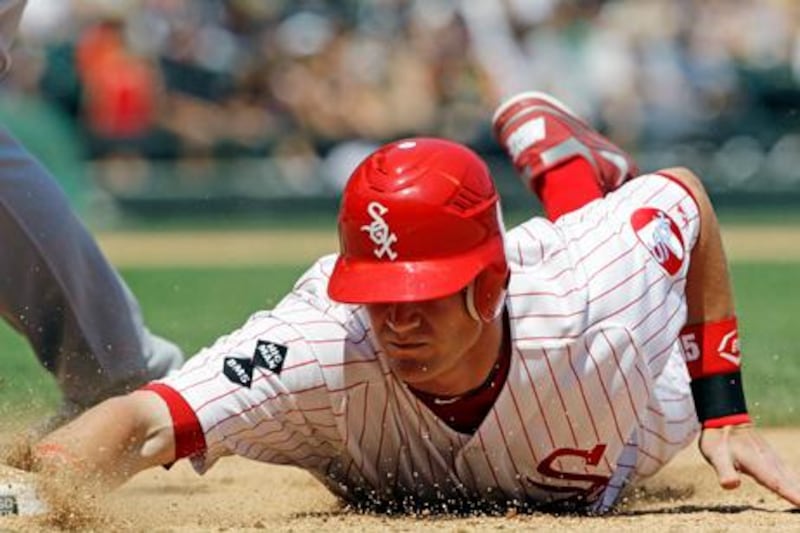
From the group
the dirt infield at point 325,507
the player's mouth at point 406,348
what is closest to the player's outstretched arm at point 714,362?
the dirt infield at point 325,507

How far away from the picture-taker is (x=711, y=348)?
4504 millimetres

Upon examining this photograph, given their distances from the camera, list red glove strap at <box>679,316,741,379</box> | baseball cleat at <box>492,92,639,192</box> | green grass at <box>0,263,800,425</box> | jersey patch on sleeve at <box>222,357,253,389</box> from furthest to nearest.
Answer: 1. green grass at <box>0,263,800,425</box>
2. baseball cleat at <box>492,92,639,192</box>
3. red glove strap at <box>679,316,741,379</box>
4. jersey patch on sleeve at <box>222,357,253,389</box>

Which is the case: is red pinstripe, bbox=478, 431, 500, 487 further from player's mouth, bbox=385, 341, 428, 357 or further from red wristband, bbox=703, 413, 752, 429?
red wristband, bbox=703, 413, 752, 429

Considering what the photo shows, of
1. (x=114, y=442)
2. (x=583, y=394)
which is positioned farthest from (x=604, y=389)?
(x=114, y=442)

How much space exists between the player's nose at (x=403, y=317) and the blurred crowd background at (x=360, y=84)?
40.6ft

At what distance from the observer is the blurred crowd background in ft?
53.3

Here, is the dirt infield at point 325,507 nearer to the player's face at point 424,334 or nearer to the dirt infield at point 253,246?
the player's face at point 424,334

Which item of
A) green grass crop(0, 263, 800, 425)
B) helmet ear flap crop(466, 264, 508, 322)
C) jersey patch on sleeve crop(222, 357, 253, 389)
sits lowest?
green grass crop(0, 263, 800, 425)

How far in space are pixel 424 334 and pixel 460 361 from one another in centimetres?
17

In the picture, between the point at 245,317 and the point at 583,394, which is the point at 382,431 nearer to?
the point at 583,394

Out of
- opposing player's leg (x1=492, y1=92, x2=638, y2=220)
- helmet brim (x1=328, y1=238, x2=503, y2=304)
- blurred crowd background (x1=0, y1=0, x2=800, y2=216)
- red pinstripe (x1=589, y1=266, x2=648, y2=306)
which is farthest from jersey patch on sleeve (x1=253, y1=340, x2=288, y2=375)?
blurred crowd background (x1=0, y1=0, x2=800, y2=216)

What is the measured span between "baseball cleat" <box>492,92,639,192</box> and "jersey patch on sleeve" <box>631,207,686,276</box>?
829 millimetres

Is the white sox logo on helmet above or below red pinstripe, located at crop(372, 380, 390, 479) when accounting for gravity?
above

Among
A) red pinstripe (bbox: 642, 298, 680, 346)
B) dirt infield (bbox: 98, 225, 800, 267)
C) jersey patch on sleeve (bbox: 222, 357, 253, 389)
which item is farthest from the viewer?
dirt infield (bbox: 98, 225, 800, 267)
